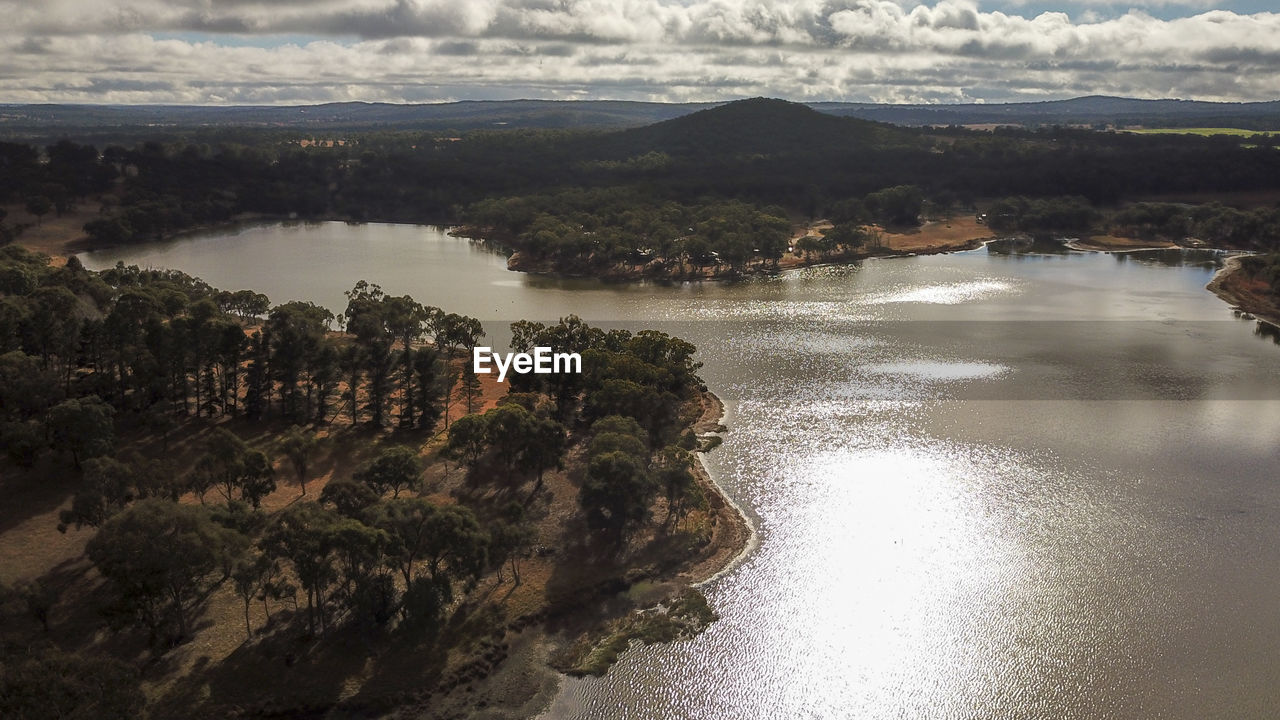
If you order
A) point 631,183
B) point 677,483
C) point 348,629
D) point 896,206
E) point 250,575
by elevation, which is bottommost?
point 348,629

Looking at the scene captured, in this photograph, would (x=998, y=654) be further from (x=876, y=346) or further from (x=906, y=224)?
(x=906, y=224)

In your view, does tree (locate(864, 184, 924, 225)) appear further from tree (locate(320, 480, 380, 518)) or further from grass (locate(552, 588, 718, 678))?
tree (locate(320, 480, 380, 518))

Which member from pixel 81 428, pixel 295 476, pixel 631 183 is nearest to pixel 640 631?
pixel 295 476

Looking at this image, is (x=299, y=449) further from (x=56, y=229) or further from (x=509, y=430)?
(x=56, y=229)

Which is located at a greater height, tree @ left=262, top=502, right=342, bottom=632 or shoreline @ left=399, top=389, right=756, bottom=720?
tree @ left=262, top=502, right=342, bottom=632

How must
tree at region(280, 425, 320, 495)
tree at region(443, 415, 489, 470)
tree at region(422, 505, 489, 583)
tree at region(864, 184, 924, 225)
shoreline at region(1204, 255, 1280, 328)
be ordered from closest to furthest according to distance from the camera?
1. tree at region(422, 505, 489, 583)
2. tree at region(280, 425, 320, 495)
3. tree at region(443, 415, 489, 470)
4. shoreline at region(1204, 255, 1280, 328)
5. tree at region(864, 184, 924, 225)

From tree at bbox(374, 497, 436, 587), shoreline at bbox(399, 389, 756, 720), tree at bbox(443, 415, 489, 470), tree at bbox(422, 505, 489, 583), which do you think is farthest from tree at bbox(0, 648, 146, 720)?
tree at bbox(443, 415, 489, 470)
